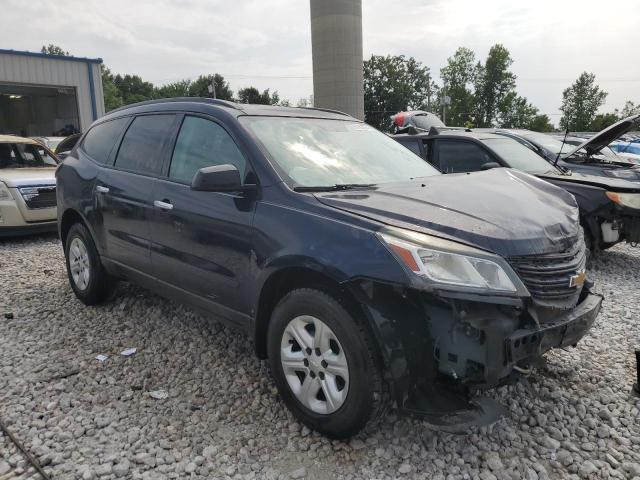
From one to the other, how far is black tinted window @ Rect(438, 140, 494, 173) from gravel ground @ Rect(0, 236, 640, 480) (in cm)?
285

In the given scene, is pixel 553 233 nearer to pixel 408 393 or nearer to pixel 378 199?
pixel 378 199

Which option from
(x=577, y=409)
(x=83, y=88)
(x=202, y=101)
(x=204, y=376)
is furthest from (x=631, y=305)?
(x=83, y=88)

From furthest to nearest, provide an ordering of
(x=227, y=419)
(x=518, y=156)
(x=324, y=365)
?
(x=518, y=156), (x=227, y=419), (x=324, y=365)

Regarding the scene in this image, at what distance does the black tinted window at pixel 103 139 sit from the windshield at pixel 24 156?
14.6 ft

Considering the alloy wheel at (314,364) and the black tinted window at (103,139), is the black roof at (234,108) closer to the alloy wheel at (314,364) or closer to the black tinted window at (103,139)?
the black tinted window at (103,139)

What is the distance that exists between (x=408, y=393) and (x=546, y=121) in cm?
5796

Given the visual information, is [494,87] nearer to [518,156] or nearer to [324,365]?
[518,156]

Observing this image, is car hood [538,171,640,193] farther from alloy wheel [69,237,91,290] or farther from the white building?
the white building

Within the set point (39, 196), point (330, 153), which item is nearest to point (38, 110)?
point (39, 196)

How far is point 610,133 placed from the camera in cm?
660

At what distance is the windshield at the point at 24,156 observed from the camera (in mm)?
8328

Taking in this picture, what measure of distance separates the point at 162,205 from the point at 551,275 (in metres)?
2.46

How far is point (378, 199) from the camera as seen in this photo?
2.73 metres

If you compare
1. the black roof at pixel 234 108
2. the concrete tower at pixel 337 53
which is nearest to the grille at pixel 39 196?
the black roof at pixel 234 108
